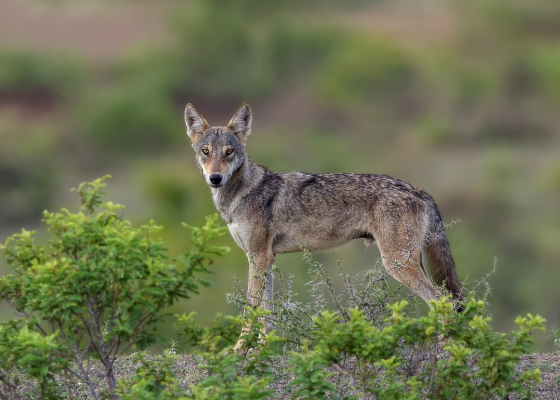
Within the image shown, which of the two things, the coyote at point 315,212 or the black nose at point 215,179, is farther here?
the coyote at point 315,212

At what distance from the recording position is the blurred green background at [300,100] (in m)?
38.9

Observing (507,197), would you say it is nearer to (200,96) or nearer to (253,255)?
(200,96)

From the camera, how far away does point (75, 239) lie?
536 centimetres

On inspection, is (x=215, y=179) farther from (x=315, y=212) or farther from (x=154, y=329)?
(x=154, y=329)

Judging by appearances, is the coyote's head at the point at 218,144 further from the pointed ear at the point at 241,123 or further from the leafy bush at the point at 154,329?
the leafy bush at the point at 154,329

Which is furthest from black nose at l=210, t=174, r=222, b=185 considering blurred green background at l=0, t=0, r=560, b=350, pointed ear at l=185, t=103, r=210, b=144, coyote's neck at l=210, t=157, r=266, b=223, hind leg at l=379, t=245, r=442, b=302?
blurred green background at l=0, t=0, r=560, b=350

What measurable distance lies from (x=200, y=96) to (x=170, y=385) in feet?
137

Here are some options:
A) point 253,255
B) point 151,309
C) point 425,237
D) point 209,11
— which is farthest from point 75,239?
point 209,11

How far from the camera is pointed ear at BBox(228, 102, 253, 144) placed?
29.4ft

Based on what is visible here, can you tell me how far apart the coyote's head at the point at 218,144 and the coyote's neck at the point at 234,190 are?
107mm

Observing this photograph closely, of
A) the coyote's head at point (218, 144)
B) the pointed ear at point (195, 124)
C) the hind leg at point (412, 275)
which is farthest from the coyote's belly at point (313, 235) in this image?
the pointed ear at point (195, 124)

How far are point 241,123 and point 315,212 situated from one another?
1144 millimetres

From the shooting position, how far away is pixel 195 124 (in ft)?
29.6

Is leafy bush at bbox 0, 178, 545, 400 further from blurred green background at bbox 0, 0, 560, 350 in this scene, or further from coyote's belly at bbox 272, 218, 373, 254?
blurred green background at bbox 0, 0, 560, 350
